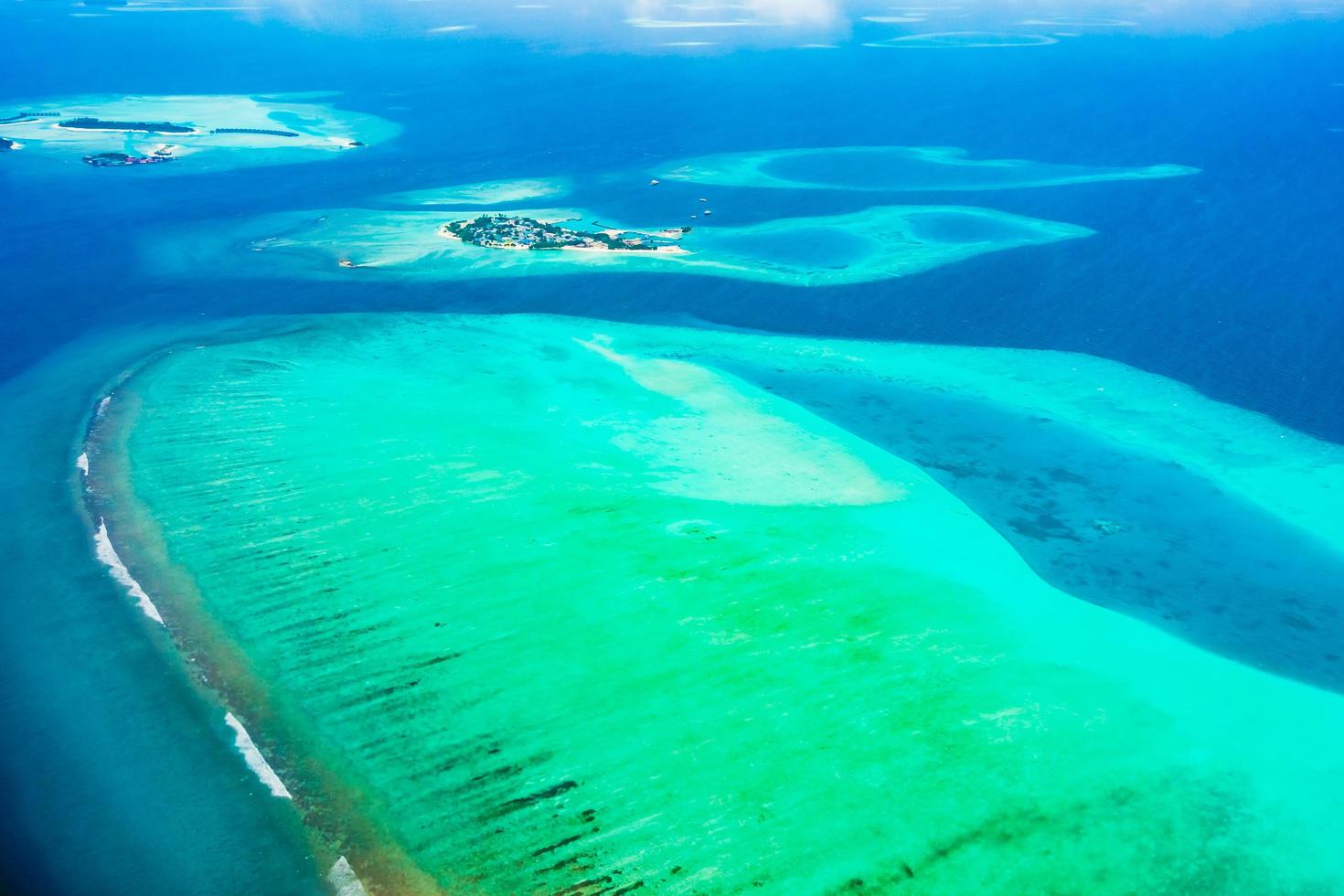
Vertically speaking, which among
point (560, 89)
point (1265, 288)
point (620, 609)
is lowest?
point (620, 609)

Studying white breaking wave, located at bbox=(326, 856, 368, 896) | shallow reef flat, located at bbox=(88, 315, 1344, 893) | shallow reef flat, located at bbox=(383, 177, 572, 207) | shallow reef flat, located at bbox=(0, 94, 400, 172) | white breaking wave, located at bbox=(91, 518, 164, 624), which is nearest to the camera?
white breaking wave, located at bbox=(326, 856, 368, 896)

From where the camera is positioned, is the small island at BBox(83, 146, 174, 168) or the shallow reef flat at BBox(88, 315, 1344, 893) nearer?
the shallow reef flat at BBox(88, 315, 1344, 893)

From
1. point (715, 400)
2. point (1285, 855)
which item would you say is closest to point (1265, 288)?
point (715, 400)

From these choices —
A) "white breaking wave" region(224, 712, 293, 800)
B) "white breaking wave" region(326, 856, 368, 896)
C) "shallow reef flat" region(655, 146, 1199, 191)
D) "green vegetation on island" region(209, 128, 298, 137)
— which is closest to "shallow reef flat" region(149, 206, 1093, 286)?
"shallow reef flat" region(655, 146, 1199, 191)

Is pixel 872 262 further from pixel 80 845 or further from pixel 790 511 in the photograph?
pixel 80 845

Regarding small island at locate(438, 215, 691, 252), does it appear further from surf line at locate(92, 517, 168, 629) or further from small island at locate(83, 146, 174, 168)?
surf line at locate(92, 517, 168, 629)

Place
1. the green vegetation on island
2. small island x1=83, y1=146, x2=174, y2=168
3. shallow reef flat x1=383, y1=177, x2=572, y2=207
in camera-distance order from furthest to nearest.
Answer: the green vegetation on island
small island x1=83, y1=146, x2=174, y2=168
shallow reef flat x1=383, y1=177, x2=572, y2=207
